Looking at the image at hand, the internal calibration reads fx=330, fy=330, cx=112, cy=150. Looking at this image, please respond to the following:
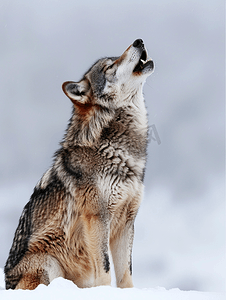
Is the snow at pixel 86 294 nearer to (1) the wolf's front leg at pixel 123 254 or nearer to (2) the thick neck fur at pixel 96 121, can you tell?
(1) the wolf's front leg at pixel 123 254

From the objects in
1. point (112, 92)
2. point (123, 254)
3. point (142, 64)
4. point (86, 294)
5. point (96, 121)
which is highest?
point (142, 64)

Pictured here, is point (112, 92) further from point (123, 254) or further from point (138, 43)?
point (123, 254)

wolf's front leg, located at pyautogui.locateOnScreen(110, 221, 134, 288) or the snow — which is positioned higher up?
wolf's front leg, located at pyautogui.locateOnScreen(110, 221, 134, 288)

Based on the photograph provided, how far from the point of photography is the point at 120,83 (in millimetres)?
5668

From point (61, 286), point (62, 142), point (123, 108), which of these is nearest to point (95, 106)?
point (123, 108)

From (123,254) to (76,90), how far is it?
2.87 m

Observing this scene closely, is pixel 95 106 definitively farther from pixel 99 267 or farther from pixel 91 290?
pixel 91 290

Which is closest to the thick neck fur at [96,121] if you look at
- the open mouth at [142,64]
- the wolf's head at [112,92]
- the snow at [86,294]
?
the wolf's head at [112,92]

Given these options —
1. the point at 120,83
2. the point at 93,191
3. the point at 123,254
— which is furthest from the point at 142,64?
the point at 123,254

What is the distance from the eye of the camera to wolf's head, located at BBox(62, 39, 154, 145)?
18.5 feet

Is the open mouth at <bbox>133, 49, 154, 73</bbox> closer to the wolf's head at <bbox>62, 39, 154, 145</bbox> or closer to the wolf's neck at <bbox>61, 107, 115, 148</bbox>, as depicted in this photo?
the wolf's head at <bbox>62, 39, 154, 145</bbox>

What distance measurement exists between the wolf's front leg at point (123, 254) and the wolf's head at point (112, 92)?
1718 mm

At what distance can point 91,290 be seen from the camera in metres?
4.11

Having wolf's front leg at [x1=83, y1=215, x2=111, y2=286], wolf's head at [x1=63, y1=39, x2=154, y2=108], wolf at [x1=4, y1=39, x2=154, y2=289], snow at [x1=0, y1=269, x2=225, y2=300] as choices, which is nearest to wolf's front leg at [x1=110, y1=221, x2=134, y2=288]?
wolf at [x1=4, y1=39, x2=154, y2=289]
